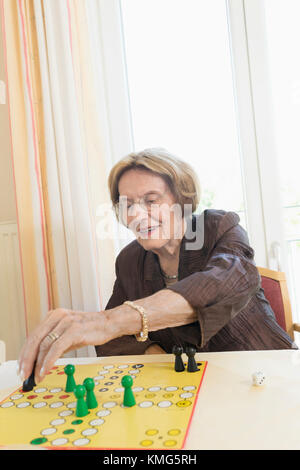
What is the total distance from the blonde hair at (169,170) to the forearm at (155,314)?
0.56 meters

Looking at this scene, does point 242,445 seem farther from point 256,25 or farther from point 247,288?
point 256,25

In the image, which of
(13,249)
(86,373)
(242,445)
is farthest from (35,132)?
(242,445)

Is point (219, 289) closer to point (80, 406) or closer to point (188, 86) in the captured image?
point (80, 406)

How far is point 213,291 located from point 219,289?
19 millimetres

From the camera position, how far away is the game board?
0.73m

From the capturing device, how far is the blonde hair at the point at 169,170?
60.2 inches

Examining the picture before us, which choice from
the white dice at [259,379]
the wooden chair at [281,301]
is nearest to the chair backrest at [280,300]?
the wooden chair at [281,301]

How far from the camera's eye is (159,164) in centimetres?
153

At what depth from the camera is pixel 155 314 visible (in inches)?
40.8

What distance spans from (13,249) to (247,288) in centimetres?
144

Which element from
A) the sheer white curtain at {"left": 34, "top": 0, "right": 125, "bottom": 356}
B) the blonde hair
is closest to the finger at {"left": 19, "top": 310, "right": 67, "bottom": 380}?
the blonde hair

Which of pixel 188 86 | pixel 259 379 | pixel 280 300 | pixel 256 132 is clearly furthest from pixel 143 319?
pixel 188 86
